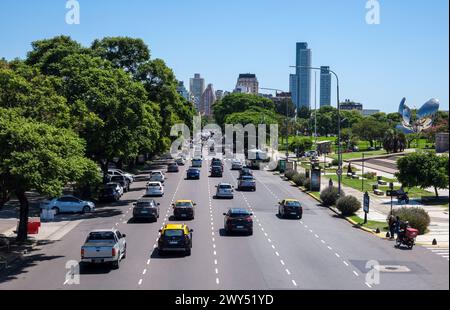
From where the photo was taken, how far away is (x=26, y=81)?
106 ft

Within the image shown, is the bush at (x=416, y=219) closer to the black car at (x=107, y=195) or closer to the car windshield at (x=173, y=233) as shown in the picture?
the car windshield at (x=173, y=233)

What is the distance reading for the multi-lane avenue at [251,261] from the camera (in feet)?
72.2

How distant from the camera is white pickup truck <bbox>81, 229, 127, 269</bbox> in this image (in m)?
24.0

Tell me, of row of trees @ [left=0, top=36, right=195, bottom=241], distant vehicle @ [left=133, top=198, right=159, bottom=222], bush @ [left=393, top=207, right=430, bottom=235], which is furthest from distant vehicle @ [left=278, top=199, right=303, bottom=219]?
row of trees @ [left=0, top=36, right=195, bottom=241]

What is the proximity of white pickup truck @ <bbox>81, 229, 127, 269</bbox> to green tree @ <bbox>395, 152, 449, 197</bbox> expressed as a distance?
31089 mm

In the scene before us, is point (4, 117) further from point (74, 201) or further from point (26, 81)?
point (74, 201)

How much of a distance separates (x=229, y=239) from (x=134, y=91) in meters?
21.0

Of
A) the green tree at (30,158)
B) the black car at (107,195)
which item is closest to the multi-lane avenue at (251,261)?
the green tree at (30,158)

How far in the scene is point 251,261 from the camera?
26.0 metres

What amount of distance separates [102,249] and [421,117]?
5147 inches

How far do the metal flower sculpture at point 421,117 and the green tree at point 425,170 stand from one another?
91.2 metres

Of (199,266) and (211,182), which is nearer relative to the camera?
(199,266)

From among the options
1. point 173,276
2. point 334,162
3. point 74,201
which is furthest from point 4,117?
point 334,162

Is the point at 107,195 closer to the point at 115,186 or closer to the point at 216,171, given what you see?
the point at 115,186
